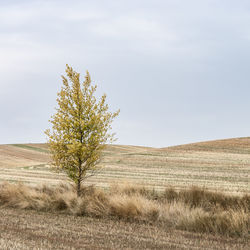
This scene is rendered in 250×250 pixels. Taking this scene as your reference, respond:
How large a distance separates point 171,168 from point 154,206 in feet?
79.3

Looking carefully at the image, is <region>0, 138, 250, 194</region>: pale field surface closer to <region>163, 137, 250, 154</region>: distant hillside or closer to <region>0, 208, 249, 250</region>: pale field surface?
<region>163, 137, 250, 154</region>: distant hillside

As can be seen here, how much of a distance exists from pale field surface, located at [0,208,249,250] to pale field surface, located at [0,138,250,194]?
24.9 ft

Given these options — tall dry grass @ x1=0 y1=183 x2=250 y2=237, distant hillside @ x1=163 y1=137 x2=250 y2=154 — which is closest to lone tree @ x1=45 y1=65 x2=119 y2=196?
tall dry grass @ x1=0 y1=183 x2=250 y2=237

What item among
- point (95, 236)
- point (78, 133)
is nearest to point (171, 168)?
point (78, 133)

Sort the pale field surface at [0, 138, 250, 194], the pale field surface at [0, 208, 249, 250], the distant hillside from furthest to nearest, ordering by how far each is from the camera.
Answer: the distant hillside, the pale field surface at [0, 138, 250, 194], the pale field surface at [0, 208, 249, 250]

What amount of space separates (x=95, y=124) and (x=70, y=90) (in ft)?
7.21

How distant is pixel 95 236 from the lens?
10.0 metres

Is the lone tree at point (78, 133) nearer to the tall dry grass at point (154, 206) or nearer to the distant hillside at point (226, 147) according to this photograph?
the tall dry grass at point (154, 206)

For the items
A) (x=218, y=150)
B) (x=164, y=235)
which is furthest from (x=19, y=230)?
(x=218, y=150)

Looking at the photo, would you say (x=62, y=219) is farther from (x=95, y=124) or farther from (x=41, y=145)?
(x=41, y=145)

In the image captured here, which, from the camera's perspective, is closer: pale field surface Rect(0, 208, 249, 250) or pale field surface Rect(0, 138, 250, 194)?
pale field surface Rect(0, 208, 249, 250)

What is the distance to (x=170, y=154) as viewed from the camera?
51.5m

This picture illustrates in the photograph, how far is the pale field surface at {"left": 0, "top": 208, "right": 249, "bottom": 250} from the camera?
355 inches

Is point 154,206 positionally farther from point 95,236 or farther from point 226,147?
point 226,147
